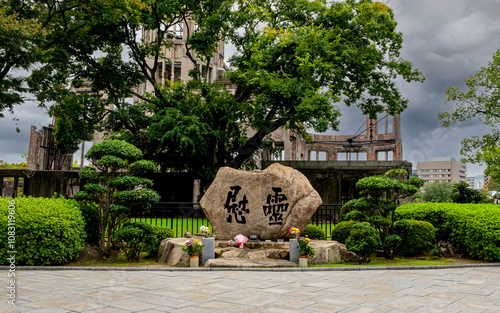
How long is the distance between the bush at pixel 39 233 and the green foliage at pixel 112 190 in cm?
106

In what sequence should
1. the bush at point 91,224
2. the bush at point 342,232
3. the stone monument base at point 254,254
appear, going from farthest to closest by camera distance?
the bush at point 342,232, the bush at point 91,224, the stone monument base at point 254,254

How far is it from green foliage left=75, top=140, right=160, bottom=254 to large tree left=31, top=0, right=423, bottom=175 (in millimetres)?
6734

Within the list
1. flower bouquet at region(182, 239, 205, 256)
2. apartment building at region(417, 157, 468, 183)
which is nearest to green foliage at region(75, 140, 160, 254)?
flower bouquet at region(182, 239, 205, 256)

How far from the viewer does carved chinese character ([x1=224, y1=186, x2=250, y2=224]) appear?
409 inches

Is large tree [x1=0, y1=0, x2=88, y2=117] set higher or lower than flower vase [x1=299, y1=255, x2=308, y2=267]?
higher

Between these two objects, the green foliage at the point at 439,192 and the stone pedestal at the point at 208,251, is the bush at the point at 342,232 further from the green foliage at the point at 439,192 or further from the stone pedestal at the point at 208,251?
the green foliage at the point at 439,192

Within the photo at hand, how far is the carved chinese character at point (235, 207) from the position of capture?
1039 centimetres

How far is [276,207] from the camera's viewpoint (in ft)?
33.7

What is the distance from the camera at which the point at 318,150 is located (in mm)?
34500

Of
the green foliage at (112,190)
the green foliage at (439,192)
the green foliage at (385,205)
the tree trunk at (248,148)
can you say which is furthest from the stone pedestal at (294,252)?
the green foliage at (439,192)

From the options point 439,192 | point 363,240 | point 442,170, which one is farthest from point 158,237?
point 442,170

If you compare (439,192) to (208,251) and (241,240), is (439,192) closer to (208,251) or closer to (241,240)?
(241,240)

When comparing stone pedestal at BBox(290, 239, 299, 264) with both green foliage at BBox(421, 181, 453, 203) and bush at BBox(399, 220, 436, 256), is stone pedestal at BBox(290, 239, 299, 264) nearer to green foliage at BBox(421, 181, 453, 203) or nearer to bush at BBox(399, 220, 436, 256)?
bush at BBox(399, 220, 436, 256)

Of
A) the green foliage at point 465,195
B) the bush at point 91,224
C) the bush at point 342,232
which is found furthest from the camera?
the green foliage at point 465,195
